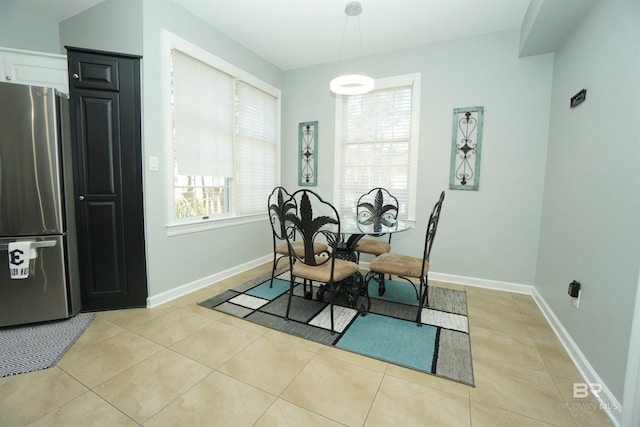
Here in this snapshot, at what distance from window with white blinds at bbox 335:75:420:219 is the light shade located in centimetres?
82

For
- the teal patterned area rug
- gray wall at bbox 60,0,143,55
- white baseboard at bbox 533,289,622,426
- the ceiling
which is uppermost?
the ceiling

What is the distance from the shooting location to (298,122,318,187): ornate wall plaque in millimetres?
3871

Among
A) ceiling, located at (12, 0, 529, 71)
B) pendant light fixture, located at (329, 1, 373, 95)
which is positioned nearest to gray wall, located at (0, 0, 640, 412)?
ceiling, located at (12, 0, 529, 71)

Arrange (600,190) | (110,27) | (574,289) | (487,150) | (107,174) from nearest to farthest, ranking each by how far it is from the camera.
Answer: (600,190) → (574,289) → (107,174) → (110,27) → (487,150)

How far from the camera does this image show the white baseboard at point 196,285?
2498 mm

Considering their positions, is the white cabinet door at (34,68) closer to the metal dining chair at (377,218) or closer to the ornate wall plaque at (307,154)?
the ornate wall plaque at (307,154)

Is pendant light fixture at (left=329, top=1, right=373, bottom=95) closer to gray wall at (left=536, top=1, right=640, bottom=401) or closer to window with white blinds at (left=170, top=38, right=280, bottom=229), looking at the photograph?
window with white blinds at (left=170, top=38, right=280, bottom=229)

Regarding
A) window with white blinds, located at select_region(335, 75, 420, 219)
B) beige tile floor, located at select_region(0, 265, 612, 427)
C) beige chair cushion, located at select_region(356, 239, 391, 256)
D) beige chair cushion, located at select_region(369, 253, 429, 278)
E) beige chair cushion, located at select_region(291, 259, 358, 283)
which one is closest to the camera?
beige tile floor, located at select_region(0, 265, 612, 427)

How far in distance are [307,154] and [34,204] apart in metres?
2.83

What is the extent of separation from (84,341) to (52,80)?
2187 mm

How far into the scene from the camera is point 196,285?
2.86 meters

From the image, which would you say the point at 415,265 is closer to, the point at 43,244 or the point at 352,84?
the point at 352,84

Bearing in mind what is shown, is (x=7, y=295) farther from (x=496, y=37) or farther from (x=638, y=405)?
(x=496, y=37)

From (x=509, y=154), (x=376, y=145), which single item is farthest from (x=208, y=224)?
(x=509, y=154)
